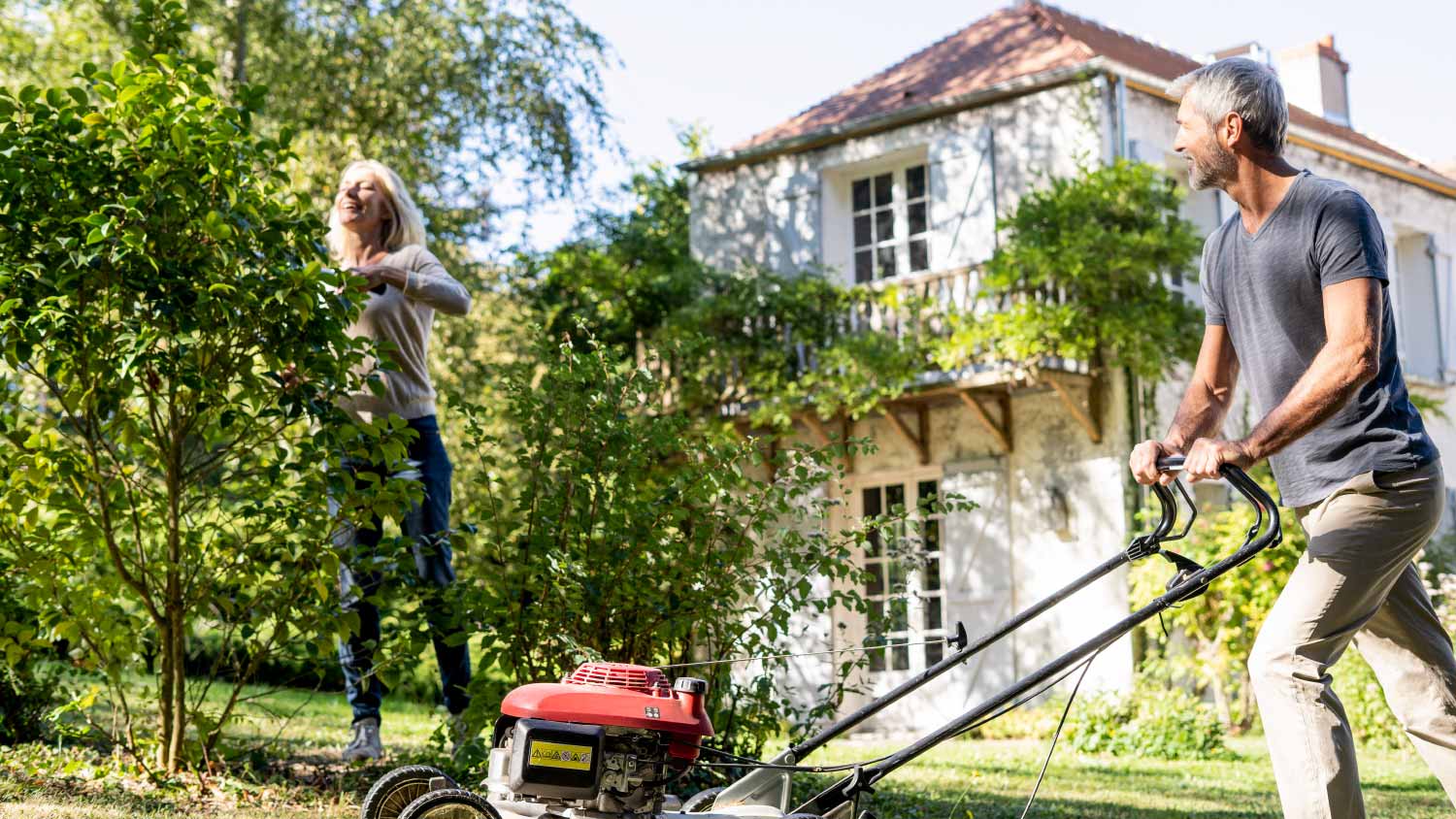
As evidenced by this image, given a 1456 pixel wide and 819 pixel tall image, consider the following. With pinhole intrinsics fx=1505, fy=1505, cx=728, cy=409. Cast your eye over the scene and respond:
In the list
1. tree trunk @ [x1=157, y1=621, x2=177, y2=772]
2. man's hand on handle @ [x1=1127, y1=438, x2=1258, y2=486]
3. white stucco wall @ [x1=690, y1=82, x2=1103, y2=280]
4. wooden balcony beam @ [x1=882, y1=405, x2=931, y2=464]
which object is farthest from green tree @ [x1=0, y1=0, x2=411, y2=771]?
wooden balcony beam @ [x1=882, y1=405, x2=931, y2=464]

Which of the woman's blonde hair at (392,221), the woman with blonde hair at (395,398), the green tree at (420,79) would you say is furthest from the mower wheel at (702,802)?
the green tree at (420,79)

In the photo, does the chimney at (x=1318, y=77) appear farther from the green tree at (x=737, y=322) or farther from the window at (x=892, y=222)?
the green tree at (x=737, y=322)

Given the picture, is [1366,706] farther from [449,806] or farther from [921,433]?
[449,806]

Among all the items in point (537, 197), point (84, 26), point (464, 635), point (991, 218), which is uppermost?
point (84, 26)

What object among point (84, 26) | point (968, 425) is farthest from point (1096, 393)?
point (84, 26)

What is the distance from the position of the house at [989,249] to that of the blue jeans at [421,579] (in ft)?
21.5

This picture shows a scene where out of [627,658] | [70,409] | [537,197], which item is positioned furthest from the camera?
[537,197]

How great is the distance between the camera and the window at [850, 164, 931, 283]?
13.9 meters

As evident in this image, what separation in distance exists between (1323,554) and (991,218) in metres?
10.5

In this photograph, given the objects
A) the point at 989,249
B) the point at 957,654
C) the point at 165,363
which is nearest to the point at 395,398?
the point at 165,363

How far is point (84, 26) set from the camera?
18500 mm

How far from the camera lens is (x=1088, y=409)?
12453 mm

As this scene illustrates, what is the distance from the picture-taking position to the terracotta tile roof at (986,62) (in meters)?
13.8

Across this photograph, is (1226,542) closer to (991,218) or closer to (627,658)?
(991,218)
